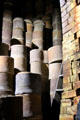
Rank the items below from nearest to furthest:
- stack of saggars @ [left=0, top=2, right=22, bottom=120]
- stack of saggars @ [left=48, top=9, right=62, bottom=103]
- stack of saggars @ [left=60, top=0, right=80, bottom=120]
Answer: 1. stack of saggars @ [left=60, top=0, right=80, bottom=120]
2. stack of saggars @ [left=0, top=2, right=22, bottom=120]
3. stack of saggars @ [left=48, top=9, right=62, bottom=103]

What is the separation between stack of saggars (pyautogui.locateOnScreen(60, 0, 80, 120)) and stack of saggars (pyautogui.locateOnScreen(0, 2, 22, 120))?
3.53 ft

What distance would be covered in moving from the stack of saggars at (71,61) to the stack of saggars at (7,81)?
108cm

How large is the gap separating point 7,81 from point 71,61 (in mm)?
2679

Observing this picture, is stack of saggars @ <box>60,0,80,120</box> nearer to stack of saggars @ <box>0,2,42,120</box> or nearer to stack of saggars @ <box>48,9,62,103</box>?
stack of saggars @ <box>0,2,42,120</box>

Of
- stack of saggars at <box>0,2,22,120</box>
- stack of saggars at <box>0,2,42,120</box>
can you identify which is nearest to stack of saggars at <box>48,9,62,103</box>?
stack of saggars at <box>0,2,42,120</box>

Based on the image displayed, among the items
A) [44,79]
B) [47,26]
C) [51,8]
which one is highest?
[51,8]

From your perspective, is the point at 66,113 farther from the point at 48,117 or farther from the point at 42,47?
the point at 42,47

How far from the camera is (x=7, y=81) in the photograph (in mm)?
5418

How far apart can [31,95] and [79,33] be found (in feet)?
7.86

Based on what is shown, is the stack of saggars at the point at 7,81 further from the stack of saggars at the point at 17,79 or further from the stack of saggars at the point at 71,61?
the stack of saggars at the point at 71,61

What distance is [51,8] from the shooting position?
26.0 ft

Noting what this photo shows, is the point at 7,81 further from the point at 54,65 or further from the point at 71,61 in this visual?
the point at 71,61

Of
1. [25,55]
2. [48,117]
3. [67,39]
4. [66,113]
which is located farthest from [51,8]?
[66,113]

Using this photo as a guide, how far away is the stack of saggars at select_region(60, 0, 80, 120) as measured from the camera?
3006 millimetres
